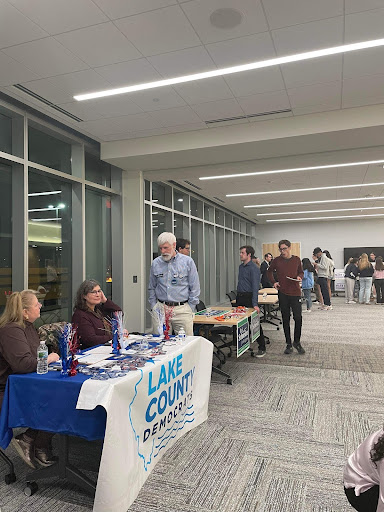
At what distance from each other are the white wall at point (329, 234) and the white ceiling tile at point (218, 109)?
509 inches

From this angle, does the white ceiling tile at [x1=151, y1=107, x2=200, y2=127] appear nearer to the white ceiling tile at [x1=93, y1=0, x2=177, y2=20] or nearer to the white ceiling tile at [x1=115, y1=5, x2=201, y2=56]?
the white ceiling tile at [x1=115, y1=5, x2=201, y2=56]

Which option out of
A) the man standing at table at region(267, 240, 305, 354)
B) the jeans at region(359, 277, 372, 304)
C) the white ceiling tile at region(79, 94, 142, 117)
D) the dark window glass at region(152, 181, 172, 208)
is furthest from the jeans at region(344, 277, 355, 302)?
the white ceiling tile at region(79, 94, 142, 117)

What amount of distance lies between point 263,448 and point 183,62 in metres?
3.48

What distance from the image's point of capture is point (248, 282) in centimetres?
545

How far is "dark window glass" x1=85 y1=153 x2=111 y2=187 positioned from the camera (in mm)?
6312

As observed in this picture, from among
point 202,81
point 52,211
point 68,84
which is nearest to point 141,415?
point 202,81

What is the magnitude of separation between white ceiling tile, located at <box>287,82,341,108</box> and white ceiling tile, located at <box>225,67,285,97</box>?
27cm

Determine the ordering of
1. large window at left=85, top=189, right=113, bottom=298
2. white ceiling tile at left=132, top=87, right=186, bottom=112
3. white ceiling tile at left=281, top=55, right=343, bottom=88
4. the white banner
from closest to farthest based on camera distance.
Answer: the white banner, white ceiling tile at left=281, top=55, right=343, bottom=88, white ceiling tile at left=132, top=87, right=186, bottom=112, large window at left=85, top=189, right=113, bottom=298

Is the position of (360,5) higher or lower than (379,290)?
higher

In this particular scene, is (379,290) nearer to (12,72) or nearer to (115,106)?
(115,106)

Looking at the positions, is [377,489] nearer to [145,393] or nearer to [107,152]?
[145,393]

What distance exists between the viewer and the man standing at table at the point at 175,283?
4043 mm

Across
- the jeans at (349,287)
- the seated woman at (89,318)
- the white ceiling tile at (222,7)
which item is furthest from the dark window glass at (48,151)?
the jeans at (349,287)

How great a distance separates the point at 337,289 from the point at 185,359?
13.9 m
